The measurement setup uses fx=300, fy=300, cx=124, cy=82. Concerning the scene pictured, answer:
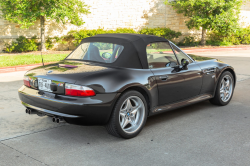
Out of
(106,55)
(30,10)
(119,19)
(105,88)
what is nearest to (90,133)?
(105,88)

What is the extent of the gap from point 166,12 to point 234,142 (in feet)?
68.9

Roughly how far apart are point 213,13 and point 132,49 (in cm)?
1931

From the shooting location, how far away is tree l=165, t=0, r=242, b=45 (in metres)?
21.2

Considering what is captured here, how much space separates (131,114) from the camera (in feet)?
14.1

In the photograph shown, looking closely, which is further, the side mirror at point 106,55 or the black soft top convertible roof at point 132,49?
the side mirror at point 106,55

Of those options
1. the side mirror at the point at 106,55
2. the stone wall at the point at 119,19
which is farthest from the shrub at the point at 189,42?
the side mirror at the point at 106,55

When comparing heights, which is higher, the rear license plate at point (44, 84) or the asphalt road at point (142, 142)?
the rear license plate at point (44, 84)

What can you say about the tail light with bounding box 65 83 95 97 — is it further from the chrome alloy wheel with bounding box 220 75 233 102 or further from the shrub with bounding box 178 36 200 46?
the shrub with bounding box 178 36 200 46

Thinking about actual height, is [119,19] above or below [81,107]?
above

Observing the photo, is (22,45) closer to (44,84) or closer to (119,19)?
(119,19)

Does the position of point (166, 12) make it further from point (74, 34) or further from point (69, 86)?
point (69, 86)

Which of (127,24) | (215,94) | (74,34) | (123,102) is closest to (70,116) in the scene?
(123,102)

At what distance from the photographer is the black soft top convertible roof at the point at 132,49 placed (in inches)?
171

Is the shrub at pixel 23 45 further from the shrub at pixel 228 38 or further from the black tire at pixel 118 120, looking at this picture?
the shrub at pixel 228 38
